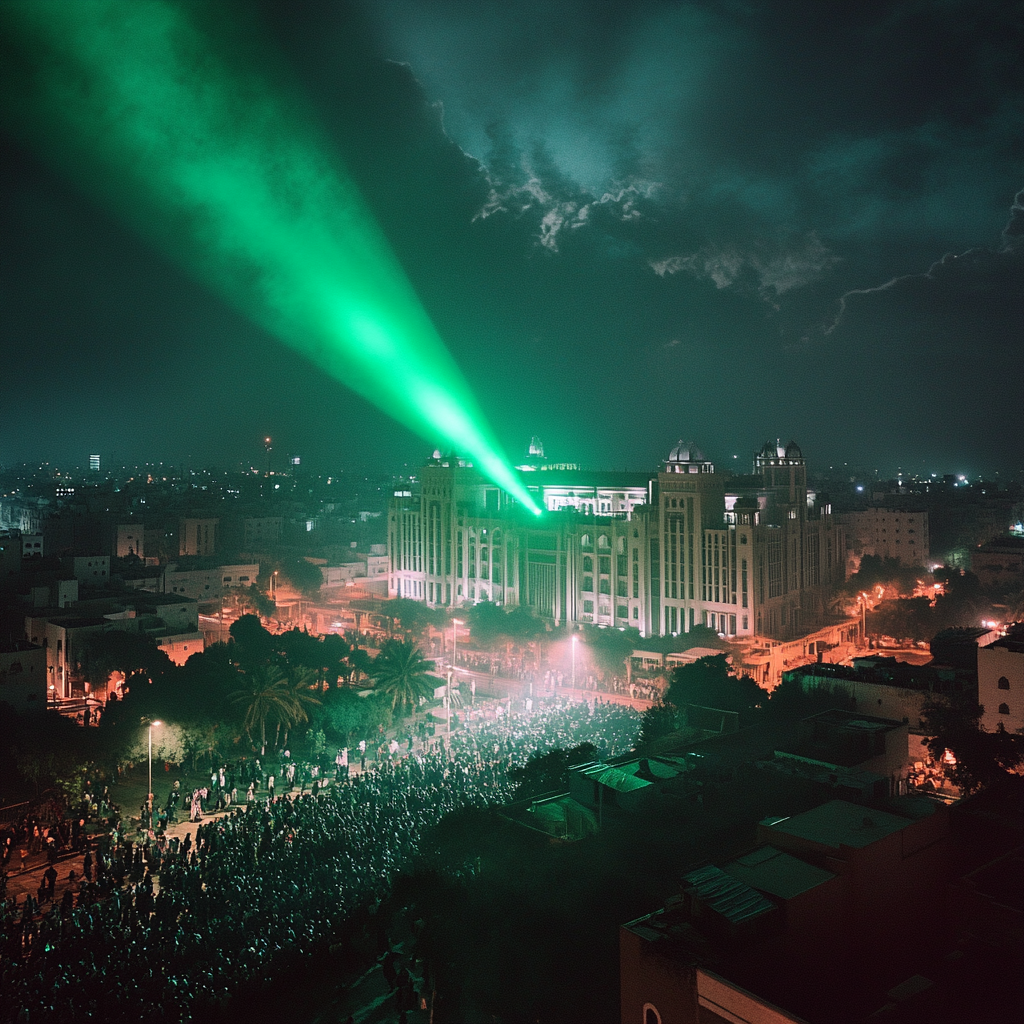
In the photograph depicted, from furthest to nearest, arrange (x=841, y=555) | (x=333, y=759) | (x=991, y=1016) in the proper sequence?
(x=841, y=555) → (x=333, y=759) → (x=991, y=1016)

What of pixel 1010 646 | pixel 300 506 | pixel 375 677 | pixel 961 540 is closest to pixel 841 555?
pixel 961 540

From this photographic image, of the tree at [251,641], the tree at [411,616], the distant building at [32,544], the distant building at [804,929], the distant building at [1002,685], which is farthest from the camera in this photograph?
the distant building at [32,544]

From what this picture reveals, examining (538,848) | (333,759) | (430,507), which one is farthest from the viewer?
(430,507)

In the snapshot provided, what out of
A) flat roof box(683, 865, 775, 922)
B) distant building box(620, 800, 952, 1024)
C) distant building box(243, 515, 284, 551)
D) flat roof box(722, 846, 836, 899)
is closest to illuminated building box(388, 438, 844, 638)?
distant building box(243, 515, 284, 551)

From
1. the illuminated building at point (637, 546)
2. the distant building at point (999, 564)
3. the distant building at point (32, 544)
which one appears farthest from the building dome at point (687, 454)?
the distant building at point (32, 544)

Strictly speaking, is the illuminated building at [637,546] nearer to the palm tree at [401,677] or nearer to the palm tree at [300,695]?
the palm tree at [401,677]

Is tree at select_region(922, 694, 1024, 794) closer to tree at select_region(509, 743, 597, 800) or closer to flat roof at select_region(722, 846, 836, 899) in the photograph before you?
tree at select_region(509, 743, 597, 800)

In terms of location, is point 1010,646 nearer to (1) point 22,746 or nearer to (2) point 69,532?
(1) point 22,746
